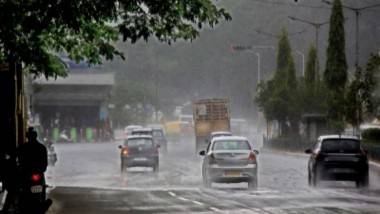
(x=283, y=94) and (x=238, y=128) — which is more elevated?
(x=283, y=94)

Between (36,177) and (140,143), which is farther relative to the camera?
(140,143)

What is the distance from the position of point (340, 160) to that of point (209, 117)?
141ft

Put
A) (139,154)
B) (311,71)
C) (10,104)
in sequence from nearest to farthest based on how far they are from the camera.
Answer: (10,104) < (139,154) < (311,71)

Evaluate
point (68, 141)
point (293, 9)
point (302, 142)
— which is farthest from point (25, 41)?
point (293, 9)

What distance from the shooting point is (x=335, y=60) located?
229 ft

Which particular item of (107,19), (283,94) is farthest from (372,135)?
(107,19)

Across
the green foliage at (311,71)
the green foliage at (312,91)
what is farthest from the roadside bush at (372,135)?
the green foliage at (311,71)

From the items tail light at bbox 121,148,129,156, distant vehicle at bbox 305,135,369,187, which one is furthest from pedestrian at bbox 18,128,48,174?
tail light at bbox 121,148,129,156

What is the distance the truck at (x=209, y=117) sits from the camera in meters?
77.1

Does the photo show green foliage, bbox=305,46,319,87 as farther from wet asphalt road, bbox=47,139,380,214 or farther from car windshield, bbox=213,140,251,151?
car windshield, bbox=213,140,251,151

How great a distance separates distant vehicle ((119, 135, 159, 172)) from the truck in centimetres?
2786

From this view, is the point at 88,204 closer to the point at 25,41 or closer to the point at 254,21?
the point at 25,41

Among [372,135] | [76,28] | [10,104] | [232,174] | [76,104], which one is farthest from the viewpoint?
[76,104]

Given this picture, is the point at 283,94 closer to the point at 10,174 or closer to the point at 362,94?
the point at 362,94
